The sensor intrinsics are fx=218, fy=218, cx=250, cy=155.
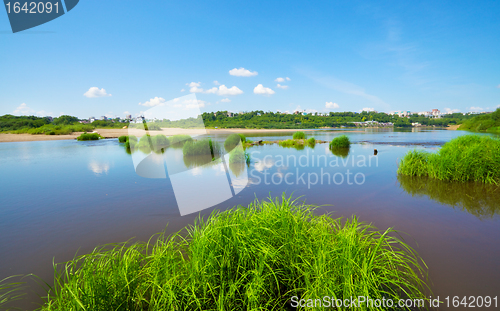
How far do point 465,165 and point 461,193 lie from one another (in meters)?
1.72

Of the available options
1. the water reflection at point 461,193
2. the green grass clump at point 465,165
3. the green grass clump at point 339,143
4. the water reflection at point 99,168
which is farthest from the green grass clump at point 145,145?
the green grass clump at point 465,165

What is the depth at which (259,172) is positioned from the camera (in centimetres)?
1030

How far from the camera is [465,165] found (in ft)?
26.1

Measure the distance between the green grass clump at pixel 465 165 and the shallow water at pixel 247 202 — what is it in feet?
1.72

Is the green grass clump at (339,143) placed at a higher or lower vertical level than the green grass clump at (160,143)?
lower

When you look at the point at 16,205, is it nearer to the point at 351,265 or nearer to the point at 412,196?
the point at 351,265

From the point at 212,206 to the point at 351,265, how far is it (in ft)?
14.5

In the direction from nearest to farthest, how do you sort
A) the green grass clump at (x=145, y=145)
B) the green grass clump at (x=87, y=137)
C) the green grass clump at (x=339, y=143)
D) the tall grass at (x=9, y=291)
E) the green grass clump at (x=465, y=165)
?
1. the tall grass at (x=9, y=291)
2. the green grass clump at (x=465, y=165)
3. the green grass clump at (x=145, y=145)
4. the green grass clump at (x=339, y=143)
5. the green grass clump at (x=87, y=137)

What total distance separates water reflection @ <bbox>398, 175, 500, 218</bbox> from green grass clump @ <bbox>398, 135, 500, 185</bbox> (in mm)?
327

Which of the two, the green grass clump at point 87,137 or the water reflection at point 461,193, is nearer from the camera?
the water reflection at point 461,193

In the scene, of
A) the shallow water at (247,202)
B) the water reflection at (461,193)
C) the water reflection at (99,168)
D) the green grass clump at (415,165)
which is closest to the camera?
the shallow water at (247,202)

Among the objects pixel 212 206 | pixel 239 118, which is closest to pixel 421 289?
pixel 212 206

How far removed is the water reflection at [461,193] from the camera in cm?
579

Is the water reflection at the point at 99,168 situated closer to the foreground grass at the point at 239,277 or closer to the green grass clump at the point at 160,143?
the green grass clump at the point at 160,143
